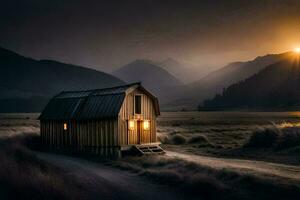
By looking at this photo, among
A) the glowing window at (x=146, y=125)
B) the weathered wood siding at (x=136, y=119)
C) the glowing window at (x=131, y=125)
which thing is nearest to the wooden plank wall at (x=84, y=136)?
the weathered wood siding at (x=136, y=119)

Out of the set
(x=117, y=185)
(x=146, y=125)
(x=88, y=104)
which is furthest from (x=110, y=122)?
(x=117, y=185)

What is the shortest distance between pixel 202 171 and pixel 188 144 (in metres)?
18.8

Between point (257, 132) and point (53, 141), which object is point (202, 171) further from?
point (53, 141)

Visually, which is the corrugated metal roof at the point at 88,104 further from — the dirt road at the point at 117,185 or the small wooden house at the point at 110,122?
the dirt road at the point at 117,185

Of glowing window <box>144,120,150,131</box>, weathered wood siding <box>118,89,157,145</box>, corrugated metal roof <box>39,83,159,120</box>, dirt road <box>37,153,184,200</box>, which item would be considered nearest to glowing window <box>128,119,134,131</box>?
weathered wood siding <box>118,89,157,145</box>

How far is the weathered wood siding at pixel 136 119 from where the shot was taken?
3109 cm

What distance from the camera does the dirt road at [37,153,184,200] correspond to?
1644 cm

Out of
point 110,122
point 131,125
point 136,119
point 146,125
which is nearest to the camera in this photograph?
point 110,122

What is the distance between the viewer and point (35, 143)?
3872 cm

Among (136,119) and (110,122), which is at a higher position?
(136,119)

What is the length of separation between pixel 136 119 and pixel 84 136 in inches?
209

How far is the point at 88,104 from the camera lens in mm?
34625

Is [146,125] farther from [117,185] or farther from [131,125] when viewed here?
[117,185]

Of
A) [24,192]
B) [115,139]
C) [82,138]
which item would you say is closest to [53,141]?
[82,138]
